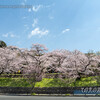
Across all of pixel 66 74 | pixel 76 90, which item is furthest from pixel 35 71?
pixel 76 90

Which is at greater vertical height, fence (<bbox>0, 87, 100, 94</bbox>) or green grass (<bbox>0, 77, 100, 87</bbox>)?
green grass (<bbox>0, 77, 100, 87</bbox>)

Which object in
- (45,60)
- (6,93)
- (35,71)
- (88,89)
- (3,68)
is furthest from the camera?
(3,68)

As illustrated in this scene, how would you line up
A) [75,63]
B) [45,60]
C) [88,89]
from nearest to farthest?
1. [88,89]
2. [75,63]
3. [45,60]

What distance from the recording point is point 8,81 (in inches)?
687

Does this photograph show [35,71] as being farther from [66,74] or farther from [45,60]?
[66,74]

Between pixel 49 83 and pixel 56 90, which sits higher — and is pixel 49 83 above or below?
above

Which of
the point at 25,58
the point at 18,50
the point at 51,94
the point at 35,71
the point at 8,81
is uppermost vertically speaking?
the point at 18,50

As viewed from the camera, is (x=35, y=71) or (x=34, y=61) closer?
(x=35, y=71)

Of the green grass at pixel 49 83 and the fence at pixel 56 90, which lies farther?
the green grass at pixel 49 83

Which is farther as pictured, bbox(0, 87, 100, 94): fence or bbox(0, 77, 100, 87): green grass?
bbox(0, 77, 100, 87): green grass

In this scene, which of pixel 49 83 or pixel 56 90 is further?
pixel 49 83

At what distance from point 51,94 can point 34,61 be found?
293 inches

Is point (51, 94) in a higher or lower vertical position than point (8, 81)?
lower

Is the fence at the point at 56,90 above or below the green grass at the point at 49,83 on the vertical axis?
below
